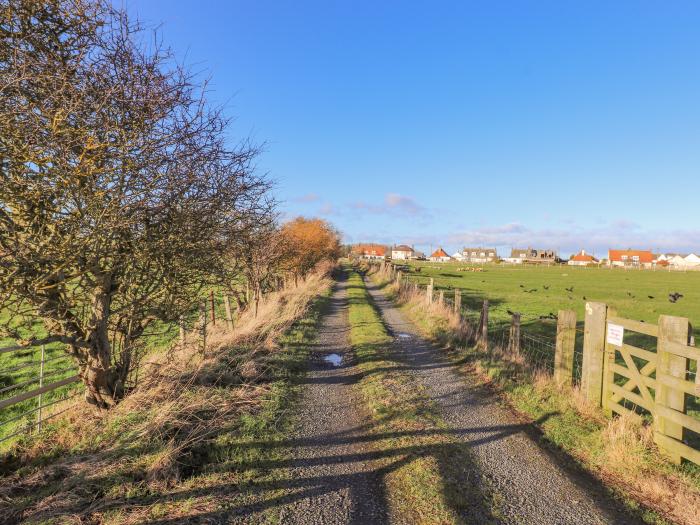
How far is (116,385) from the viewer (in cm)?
609

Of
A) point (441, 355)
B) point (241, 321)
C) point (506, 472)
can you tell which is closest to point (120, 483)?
point (506, 472)

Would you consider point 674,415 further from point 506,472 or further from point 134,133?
point 134,133

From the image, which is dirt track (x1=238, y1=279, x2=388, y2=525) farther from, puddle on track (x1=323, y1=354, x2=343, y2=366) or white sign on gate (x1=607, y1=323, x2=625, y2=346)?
white sign on gate (x1=607, y1=323, x2=625, y2=346)

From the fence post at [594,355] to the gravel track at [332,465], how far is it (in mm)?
3840

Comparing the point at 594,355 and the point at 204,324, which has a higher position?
the point at 204,324

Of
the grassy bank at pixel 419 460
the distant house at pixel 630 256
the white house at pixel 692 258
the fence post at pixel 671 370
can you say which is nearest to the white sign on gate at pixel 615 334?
the fence post at pixel 671 370

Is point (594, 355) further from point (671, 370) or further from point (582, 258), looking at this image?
point (582, 258)

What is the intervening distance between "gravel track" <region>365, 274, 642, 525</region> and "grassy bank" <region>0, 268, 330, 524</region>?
2.55 meters

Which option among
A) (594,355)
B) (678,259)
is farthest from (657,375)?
(678,259)

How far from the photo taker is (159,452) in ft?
14.7

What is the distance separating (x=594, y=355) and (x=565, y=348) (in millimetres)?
929

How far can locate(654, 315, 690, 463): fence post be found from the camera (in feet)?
16.6

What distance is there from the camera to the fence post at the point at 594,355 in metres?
6.74

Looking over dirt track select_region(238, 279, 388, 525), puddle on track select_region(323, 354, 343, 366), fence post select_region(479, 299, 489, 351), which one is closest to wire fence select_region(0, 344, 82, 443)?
dirt track select_region(238, 279, 388, 525)
